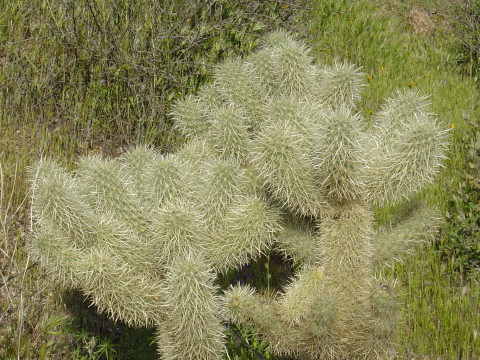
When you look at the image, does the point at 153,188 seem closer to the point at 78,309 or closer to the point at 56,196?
the point at 56,196

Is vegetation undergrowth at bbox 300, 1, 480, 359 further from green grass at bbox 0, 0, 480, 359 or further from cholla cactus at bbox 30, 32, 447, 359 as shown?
cholla cactus at bbox 30, 32, 447, 359

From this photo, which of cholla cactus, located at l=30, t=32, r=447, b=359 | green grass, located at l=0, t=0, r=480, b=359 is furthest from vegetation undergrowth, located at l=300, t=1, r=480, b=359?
cholla cactus, located at l=30, t=32, r=447, b=359

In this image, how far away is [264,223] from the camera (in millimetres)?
2490

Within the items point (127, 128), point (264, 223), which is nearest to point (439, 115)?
point (127, 128)

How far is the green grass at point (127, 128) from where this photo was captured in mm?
3006

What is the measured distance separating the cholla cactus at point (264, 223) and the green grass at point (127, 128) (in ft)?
1.80

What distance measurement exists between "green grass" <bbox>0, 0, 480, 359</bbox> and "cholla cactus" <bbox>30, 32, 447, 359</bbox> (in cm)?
→ 55

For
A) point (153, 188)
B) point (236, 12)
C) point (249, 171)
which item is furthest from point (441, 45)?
point (153, 188)

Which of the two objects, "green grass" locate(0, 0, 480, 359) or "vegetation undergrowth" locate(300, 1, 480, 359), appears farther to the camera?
"vegetation undergrowth" locate(300, 1, 480, 359)

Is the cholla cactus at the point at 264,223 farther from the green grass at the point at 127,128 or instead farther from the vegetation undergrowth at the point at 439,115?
the vegetation undergrowth at the point at 439,115

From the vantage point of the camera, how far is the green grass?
9.86 ft

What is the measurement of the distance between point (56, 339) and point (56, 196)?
117 cm

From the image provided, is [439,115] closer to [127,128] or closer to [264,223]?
[127,128]

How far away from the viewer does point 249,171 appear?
2717mm
